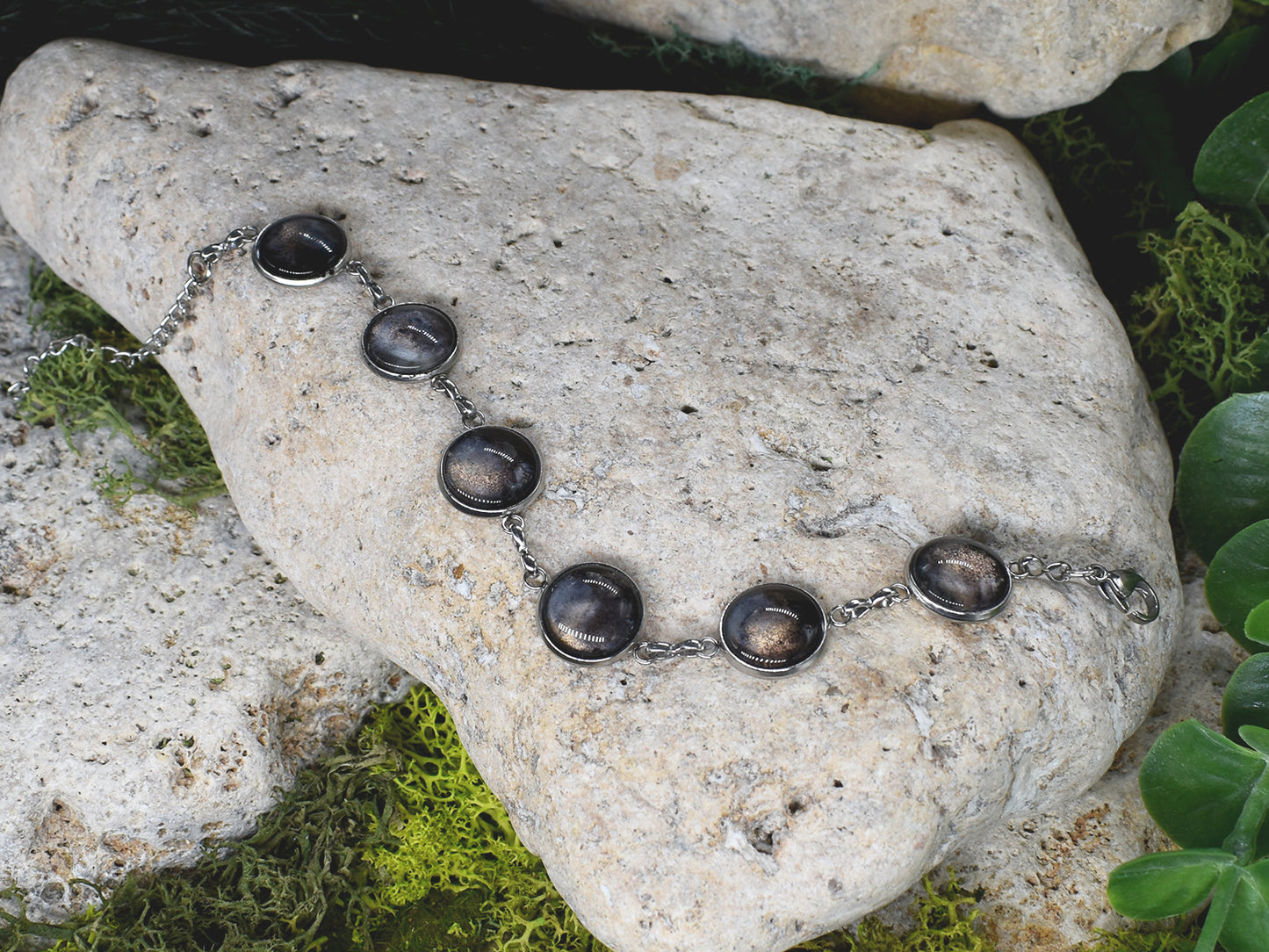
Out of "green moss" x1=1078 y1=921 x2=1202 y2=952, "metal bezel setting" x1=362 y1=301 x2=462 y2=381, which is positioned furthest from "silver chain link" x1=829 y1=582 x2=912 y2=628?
"metal bezel setting" x1=362 y1=301 x2=462 y2=381

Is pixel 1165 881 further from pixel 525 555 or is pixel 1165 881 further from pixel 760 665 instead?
pixel 525 555

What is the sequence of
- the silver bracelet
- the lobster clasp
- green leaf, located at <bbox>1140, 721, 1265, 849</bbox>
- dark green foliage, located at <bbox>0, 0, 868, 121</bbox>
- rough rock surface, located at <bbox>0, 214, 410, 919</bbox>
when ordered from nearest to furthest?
green leaf, located at <bbox>1140, 721, 1265, 849</bbox>
the silver bracelet
the lobster clasp
rough rock surface, located at <bbox>0, 214, 410, 919</bbox>
dark green foliage, located at <bbox>0, 0, 868, 121</bbox>

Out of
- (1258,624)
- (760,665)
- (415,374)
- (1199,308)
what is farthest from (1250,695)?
(415,374)

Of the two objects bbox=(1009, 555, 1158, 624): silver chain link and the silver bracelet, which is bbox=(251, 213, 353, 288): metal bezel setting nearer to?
the silver bracelet

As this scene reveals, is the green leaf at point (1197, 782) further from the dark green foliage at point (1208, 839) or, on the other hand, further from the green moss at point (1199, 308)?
the green moss at point (1199, 308)

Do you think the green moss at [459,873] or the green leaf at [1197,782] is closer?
the green leaf at [1197,782]

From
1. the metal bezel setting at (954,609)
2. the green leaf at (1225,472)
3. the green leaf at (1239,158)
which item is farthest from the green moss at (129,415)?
the green leaf at (1239,158)
